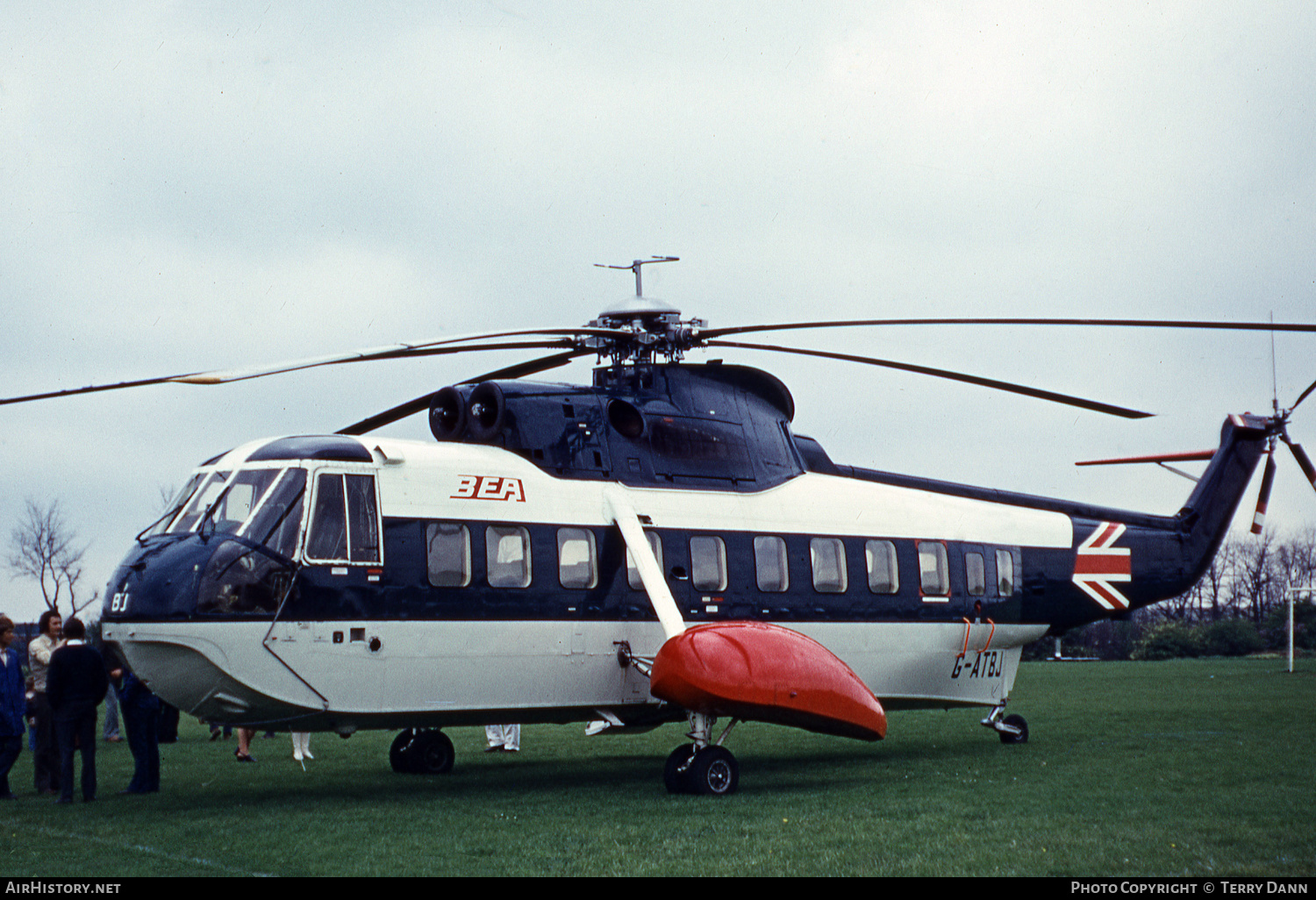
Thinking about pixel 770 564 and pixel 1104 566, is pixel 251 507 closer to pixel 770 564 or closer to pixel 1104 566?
pixel 770 564

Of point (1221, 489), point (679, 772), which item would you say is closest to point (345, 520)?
point (679, 772)

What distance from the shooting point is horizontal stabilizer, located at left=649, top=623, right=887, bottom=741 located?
12.6 meters

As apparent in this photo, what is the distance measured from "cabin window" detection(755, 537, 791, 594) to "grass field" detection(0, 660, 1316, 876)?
7.64 ft

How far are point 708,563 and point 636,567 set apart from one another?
109 cm

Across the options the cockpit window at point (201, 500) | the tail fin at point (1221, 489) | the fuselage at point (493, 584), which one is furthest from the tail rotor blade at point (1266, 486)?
the cockpit window at point (201, 500)

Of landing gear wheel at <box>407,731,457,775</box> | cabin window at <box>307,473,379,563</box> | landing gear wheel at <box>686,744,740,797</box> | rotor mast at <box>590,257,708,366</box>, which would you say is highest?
→ rotor mast at <box>590,257,708,366</box>

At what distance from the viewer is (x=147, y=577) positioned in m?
11.9

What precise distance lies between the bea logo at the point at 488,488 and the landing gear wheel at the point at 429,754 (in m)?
4.24

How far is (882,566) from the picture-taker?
16.5 meters

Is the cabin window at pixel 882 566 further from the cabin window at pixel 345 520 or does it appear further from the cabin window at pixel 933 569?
the cabin window at pixel 345 520

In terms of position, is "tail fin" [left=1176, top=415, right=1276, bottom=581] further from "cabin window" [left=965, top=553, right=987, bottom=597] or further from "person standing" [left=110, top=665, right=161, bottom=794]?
"person standing" [left=110, top=665, right=161, bottom=794]

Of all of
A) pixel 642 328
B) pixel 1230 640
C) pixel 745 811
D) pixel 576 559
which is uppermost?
pixel 642 328

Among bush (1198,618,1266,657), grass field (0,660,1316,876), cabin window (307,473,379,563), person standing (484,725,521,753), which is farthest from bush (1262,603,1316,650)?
cabin window (307,473,379,563)

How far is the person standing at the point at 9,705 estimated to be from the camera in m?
13.7
